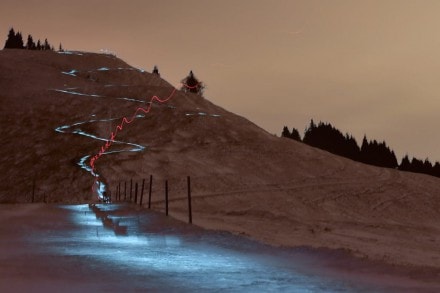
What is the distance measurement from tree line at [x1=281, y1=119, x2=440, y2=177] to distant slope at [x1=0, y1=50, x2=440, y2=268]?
45796 mm

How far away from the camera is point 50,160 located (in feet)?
192

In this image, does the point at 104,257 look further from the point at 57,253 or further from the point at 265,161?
the point at 265,161

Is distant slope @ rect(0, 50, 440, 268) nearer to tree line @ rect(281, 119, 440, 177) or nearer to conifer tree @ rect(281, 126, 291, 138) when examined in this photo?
tree line @ rect(281, 119, 440, 177)

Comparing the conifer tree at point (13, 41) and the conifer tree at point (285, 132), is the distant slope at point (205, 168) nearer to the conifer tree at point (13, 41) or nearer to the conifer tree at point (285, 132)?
the conifer tree at point (285, 132)

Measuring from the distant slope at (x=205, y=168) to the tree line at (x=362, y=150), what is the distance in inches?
1803

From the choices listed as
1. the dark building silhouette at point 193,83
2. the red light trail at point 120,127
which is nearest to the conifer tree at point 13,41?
the dark building silhouette at point 193,83

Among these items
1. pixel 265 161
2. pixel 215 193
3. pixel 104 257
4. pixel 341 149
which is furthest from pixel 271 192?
pixel 341 149

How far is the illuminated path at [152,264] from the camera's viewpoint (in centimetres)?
780

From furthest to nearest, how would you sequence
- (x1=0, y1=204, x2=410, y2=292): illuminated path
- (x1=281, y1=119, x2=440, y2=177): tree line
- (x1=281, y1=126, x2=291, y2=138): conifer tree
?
(x1=281, y1=126, x2=291, y2=138): conifer tree < (x1=281, y1=119, x2=440, y2=177): tree line < (x1=0, y1=204, x2=410, y2=292): illuminated path

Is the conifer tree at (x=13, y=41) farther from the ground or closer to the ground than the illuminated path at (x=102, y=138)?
farther from the ground

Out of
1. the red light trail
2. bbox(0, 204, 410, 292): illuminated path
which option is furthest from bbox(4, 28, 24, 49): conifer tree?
bbox(0, 204, 410, 292): illuminated path

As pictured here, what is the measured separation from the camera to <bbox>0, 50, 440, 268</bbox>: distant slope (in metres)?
39.8

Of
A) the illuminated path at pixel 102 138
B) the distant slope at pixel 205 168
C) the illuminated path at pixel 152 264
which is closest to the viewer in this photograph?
the illuminated path at pixel 152 264

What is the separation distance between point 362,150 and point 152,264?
4580 inches
